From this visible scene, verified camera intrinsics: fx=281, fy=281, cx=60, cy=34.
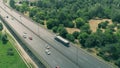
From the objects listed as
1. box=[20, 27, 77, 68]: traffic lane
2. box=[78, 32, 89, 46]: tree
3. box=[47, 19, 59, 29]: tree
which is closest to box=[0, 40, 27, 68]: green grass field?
box=[20, 27, 77, 68]: traffic lane

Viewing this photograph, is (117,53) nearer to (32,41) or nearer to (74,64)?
(74,64)

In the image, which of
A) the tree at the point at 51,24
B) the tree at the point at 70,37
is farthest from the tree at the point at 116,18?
the tree at the point at 70,37

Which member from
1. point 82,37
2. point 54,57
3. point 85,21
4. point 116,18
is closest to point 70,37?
point 82,37

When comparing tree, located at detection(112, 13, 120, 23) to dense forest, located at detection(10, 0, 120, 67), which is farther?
tree, located at detection(112, 13, 120, 23)

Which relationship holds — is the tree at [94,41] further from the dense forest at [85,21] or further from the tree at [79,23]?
the tree at [79,23]

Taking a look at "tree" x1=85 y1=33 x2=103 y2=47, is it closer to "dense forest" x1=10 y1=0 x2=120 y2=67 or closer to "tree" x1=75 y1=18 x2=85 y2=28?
"dense forest" x1=10 y1=0 x2=120 y2=67

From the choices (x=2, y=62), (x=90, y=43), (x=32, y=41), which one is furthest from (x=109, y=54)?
(x=2, y=62)

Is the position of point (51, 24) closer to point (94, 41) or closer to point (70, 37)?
point (70, 37)
